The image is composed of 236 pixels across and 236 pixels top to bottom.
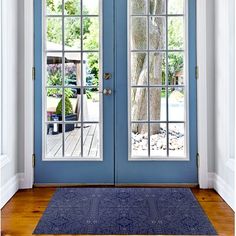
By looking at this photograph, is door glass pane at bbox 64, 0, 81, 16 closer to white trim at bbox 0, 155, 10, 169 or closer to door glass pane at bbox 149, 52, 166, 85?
Result: door glass pane at bbox 149, 52, 166, 85

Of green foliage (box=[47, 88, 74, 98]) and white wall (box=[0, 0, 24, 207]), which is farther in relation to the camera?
green foliage (box=[47, 88, 74, 98])

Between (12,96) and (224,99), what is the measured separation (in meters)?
1.78

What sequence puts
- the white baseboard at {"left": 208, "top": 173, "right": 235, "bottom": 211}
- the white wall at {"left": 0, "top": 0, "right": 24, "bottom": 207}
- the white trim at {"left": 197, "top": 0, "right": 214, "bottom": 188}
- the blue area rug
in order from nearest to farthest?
the blue area rug < the white baseboard at {"left": 208, "top": 173, "right": 235, "bottom": 211} < the white wall at {"left": 0, "top": 0, "right": 24, "bottom": 207} < the white trim at {"left": 197, "top": 0, "right": 214, "bottom": 188}

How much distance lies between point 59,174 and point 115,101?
33.5 inches

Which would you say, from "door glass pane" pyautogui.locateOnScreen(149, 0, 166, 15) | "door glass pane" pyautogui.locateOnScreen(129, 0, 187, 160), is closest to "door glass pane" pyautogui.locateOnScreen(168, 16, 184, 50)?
"door glass pane" pyautogui.locateOnScreen(129, 0, 187, 160)

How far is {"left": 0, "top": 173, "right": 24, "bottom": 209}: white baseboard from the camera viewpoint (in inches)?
110

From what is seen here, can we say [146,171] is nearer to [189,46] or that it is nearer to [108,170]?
[108,170]

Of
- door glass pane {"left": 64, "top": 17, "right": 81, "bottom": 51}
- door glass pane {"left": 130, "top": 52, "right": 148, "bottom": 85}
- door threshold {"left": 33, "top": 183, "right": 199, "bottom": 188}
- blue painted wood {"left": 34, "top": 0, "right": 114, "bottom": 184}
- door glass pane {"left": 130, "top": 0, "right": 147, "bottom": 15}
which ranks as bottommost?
door threshold {"left": 33, "top": 183, "right": 199, "bottom": 188}

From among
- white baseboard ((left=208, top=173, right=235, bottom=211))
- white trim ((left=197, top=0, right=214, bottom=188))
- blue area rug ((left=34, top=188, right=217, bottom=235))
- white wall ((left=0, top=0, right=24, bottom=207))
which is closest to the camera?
blue area rug ((left=34, top=188, right=217, bottom=235))

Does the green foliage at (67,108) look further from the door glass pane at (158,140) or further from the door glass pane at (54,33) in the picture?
the door glass pane at (158,140)

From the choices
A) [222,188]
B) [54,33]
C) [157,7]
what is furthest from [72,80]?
[222,188]

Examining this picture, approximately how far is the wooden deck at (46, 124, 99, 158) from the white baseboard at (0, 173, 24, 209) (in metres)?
0.34

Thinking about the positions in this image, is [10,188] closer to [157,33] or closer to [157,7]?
[157,33]

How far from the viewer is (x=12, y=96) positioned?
3.10m
